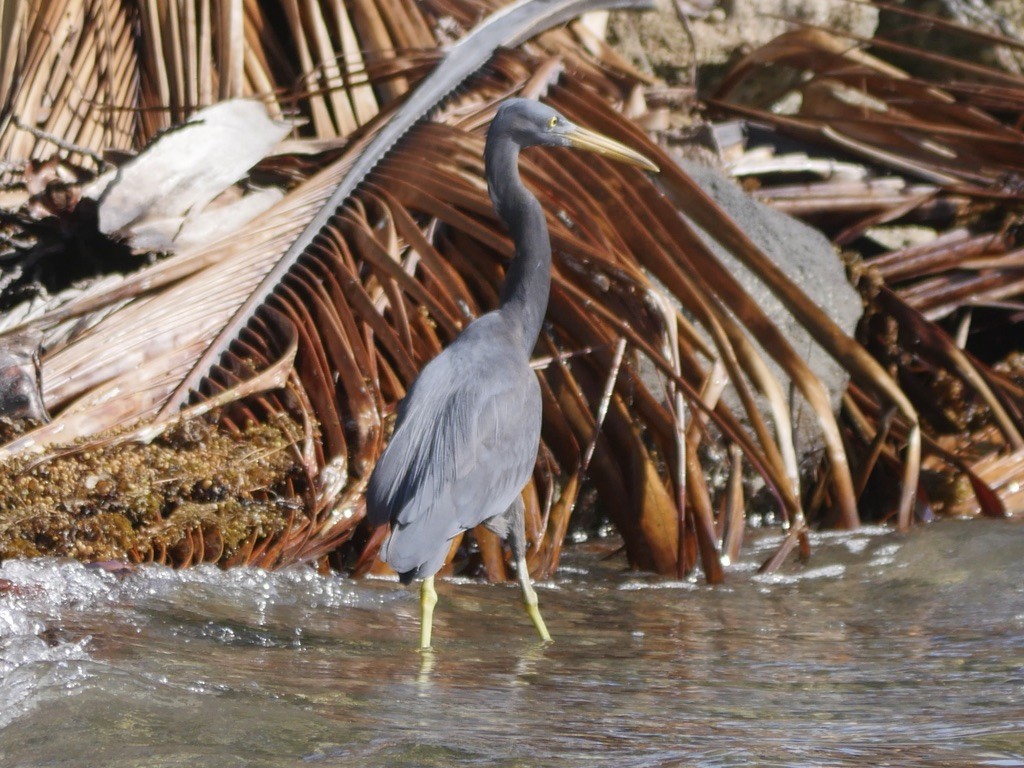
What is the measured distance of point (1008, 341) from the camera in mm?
6406

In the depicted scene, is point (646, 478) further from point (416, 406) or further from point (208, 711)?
point (208, 711)

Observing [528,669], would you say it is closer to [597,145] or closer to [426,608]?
[426,608]

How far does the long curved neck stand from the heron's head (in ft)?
0.16

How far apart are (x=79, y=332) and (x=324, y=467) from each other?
0.94 m

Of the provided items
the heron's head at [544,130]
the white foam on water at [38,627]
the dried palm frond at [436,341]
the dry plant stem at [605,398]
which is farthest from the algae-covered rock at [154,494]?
the heron's head at [544,130]

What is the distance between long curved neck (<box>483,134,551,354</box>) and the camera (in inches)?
150

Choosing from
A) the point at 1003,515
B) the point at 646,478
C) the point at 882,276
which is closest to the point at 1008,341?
the point at 882,276

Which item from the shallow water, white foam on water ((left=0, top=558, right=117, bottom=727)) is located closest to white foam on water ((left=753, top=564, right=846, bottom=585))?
the shallow water

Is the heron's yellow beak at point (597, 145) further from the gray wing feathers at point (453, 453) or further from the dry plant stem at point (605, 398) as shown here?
the gray wing feathers at point (453, 453)

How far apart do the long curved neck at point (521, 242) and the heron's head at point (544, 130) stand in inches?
2.0

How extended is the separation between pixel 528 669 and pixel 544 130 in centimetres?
170

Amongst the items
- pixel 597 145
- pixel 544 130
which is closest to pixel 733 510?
pixel 597 145

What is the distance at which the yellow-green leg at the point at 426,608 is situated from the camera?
3.17 metres

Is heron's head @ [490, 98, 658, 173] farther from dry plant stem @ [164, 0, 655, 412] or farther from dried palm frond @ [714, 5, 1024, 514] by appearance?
dried palm frond @ [714, 5, 1024, 514]
